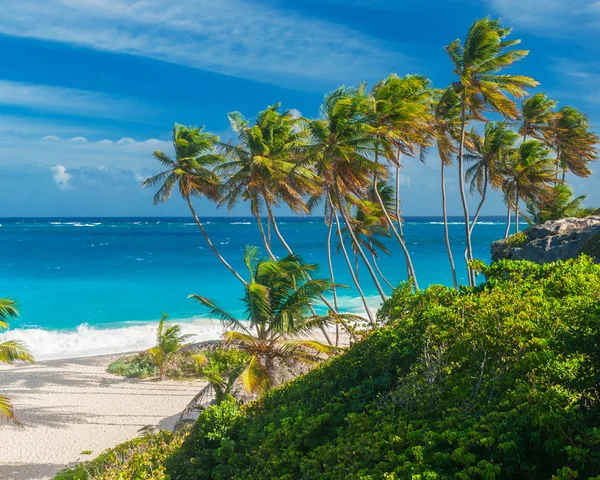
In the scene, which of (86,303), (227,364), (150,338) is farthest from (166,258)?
(227,364)

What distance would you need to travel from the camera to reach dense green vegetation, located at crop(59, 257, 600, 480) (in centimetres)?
511

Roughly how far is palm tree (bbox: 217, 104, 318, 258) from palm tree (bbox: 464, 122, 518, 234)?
27.2 feet

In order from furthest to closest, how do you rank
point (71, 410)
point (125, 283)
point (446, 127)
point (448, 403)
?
point (125, 283) < point (446, 127) < point (71, 410) < point (448, 403)

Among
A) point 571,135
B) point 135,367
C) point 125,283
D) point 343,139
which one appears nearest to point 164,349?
point 135,367

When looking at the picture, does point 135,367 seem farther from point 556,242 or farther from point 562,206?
point 562,206

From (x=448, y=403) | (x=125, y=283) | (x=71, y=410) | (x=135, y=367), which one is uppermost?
(x=448, y=403)

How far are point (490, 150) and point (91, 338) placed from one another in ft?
76.8

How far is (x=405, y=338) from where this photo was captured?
8.84 metres

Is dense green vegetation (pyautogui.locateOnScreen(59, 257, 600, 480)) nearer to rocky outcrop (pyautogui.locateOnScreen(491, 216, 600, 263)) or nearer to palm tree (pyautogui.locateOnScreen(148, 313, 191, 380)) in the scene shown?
rocky outcrop (pyautogui.locateOnScreen(491, 216, 600, 263))

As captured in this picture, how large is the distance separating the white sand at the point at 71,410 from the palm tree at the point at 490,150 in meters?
15.4

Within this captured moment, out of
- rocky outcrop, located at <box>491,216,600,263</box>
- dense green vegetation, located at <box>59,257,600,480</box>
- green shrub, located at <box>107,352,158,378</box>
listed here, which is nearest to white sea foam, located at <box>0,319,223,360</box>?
green shrub, located at <box>107,352,158,378</box>

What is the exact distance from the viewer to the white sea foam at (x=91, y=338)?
28.2 meters

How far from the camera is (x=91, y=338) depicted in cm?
3039

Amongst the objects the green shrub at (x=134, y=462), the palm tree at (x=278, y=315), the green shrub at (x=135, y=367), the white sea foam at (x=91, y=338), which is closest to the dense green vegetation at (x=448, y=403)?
the green shrub at (x=134, y=462)
